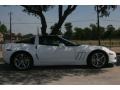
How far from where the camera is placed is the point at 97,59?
1142 centimetres

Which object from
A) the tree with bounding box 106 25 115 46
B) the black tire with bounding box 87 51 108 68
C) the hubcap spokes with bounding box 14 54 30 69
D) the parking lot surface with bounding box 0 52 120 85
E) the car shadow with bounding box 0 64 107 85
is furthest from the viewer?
the tree with bounding box 106 25 115 46

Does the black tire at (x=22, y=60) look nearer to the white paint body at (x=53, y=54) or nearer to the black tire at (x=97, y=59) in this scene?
the white paint body at (x=53, y=54)

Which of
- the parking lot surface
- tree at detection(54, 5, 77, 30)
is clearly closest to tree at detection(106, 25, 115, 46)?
tree at detection(54, 5, 77, 30)

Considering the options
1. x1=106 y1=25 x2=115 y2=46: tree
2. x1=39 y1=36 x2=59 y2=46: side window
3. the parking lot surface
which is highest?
x1=106 y1=25 x2=115 y2=46: tree

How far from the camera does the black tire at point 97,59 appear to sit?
448 inches

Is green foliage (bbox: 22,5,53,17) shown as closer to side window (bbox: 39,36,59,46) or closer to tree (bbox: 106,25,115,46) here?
side window (bbox: 39,36,59,46)

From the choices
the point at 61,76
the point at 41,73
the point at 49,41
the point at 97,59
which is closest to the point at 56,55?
the point at 49,41

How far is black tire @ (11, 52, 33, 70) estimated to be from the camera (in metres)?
11.2

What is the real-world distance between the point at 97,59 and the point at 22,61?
273cm

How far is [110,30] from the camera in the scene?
104ft

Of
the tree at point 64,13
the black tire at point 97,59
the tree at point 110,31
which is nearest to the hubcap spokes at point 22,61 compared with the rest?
the black tire at point 97,59

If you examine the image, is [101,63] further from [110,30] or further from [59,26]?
[110,30]

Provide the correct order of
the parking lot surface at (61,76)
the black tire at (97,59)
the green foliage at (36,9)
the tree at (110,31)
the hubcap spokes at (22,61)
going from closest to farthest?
the parking lot surface at (61,76), the hubcap spokes at (22,61), the black tire at (97,59), the green foliage at (36,9), the tree at (110,31)
